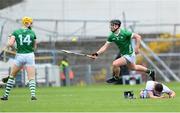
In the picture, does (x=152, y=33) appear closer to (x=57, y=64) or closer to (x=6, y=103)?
(x=57, y=64)

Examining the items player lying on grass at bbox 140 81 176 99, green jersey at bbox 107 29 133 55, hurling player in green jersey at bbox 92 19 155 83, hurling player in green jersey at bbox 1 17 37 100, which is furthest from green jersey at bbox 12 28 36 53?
player lying on grass at bbox 140 81 176 99

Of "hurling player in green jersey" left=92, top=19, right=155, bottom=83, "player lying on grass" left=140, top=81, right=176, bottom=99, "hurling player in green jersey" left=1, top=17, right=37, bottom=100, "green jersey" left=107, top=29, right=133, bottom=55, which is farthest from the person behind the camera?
"green jersey" left=107, top=29, right=133, bottom=55

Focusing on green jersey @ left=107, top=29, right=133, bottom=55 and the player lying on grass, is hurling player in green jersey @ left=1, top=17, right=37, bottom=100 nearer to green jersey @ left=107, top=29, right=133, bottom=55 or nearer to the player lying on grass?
green jersey @ left=107, top=29, right=133, bottom=55

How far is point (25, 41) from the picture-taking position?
22891 millimetres

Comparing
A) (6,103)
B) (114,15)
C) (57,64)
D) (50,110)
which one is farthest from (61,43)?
(50,110)

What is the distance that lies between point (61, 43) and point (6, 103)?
21.6m

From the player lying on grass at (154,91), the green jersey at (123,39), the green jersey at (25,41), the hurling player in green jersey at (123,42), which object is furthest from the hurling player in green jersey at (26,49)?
the player lying on grass at (154,91)

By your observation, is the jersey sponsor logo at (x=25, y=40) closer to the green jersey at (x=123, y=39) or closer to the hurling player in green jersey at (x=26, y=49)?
the hurling player in green jersey at (x=26, y=49)

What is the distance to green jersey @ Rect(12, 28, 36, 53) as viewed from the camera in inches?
900

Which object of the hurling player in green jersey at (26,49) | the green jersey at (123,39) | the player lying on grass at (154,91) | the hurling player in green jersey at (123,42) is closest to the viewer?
the player lying on grass at (154,91)

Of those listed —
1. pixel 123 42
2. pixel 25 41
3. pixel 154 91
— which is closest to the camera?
pixel 154 91

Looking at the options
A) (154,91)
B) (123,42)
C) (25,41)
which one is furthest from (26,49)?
(154,91)

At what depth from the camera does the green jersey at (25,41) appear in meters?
22.9

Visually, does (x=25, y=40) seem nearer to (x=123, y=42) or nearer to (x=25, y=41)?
(x=25, y=41)
